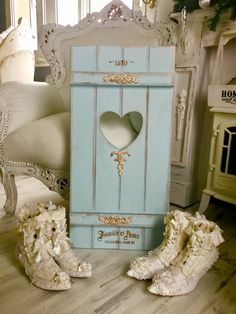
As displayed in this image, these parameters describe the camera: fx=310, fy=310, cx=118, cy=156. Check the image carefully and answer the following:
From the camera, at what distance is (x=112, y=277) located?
3.07 feet

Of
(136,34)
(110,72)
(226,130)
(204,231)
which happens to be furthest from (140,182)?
(136,34)

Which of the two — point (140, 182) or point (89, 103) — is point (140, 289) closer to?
point (140, 182)

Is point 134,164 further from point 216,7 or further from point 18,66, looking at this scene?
point 18,66

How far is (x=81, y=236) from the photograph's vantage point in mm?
1083

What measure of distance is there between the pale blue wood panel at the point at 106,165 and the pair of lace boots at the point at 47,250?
0.51ft

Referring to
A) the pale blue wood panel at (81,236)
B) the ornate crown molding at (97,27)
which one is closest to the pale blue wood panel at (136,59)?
the ornate crown molding at (97,27)

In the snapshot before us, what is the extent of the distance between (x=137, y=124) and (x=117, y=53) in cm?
27

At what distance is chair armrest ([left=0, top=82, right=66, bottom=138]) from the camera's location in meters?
1.19

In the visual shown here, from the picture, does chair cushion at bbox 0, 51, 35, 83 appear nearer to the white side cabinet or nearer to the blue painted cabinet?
the white side cabinet

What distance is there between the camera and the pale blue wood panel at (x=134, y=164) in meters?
0.99

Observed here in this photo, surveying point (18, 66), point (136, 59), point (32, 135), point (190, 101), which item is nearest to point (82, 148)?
point (32, 135)

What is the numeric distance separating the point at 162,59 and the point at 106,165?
379 millimetres

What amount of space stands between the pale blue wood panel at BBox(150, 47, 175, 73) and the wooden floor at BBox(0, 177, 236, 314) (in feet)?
2.04

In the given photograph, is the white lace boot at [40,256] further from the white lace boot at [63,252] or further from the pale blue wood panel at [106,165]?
the pale blue wood panel at [106,165]
